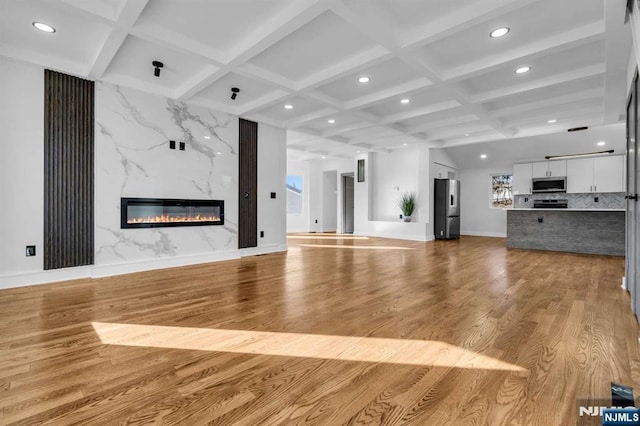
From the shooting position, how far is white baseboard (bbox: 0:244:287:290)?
11.7 feet

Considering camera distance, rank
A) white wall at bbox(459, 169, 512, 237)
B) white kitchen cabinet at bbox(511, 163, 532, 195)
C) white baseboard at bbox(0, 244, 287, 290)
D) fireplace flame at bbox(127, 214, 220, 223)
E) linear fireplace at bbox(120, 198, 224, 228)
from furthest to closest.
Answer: white wall at bbox(459, 169, 512, 237) → white kitchen cabinet at bbox(511, 163, 532, 195) → fireplace flame at bbox(127, 214, 220, 223) → linear fireplace at bbox(120, 198, 224, 228) → white baseboard at bbox(0, 244, 287, 290)

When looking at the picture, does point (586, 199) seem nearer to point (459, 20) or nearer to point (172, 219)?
point (459, 20)

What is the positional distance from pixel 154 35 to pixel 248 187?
10.0ft

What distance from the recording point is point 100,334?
2.19 metres

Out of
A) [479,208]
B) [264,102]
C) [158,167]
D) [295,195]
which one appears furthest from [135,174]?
[479,208]

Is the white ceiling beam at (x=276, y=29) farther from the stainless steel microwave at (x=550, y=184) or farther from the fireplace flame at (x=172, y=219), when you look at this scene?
the stainless steel microwave at (x=550, y=184)

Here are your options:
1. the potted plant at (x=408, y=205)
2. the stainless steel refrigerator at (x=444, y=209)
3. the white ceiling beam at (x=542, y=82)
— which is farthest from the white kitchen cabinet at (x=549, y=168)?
the white ceiling beam at (x=542, y=82)

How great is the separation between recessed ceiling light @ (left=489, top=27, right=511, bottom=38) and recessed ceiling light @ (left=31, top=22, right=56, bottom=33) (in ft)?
14.4

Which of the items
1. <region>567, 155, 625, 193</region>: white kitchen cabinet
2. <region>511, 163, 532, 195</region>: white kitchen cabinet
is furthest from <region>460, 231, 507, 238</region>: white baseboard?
<region>567, 155, 625, 193</region>: white kitchen cabinet

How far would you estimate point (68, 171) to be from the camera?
153 inches

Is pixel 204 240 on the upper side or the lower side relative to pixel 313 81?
lower

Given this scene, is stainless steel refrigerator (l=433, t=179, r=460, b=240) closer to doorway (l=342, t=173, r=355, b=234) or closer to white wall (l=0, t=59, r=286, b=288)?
doorway (l=342, t=173, r=355, b=234)

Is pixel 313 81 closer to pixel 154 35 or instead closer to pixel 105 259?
pixel 154 35

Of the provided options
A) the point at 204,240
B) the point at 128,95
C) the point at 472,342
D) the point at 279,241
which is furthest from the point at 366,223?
the point at 472,342
